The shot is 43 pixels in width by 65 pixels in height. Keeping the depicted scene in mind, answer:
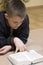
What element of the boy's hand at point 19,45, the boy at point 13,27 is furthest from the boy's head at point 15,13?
the boy's hand at point 19,45

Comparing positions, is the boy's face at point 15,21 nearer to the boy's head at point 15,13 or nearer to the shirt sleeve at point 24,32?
the boy's head at point 15,13

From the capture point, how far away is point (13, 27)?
4.61 ft

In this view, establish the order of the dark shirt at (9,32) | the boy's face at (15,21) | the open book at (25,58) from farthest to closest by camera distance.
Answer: the dark shirt at (9,32) < the boy's face at (15,21) < the open book at (25,58)

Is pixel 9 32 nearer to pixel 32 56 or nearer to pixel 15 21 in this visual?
pixel 15 21

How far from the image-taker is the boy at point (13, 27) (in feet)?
4.50

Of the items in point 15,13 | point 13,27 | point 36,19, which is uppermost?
point 15,13

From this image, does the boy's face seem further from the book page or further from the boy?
the book page

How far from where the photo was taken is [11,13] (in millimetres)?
1371

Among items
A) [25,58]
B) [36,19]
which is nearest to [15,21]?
[25,58]

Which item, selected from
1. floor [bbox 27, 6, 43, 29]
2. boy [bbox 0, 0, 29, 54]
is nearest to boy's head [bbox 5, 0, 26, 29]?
boy [bbox 0, 0, 29, 54]

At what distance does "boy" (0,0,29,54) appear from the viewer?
1.37m

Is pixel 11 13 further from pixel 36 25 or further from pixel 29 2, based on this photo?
pixel 29 2

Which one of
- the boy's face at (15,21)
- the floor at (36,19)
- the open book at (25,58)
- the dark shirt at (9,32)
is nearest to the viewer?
the open book at (25,58)

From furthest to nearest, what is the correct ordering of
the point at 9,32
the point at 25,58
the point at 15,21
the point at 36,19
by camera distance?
the point at 36,19
the point at 9,32
the point at 15,21
the point at 25,58
